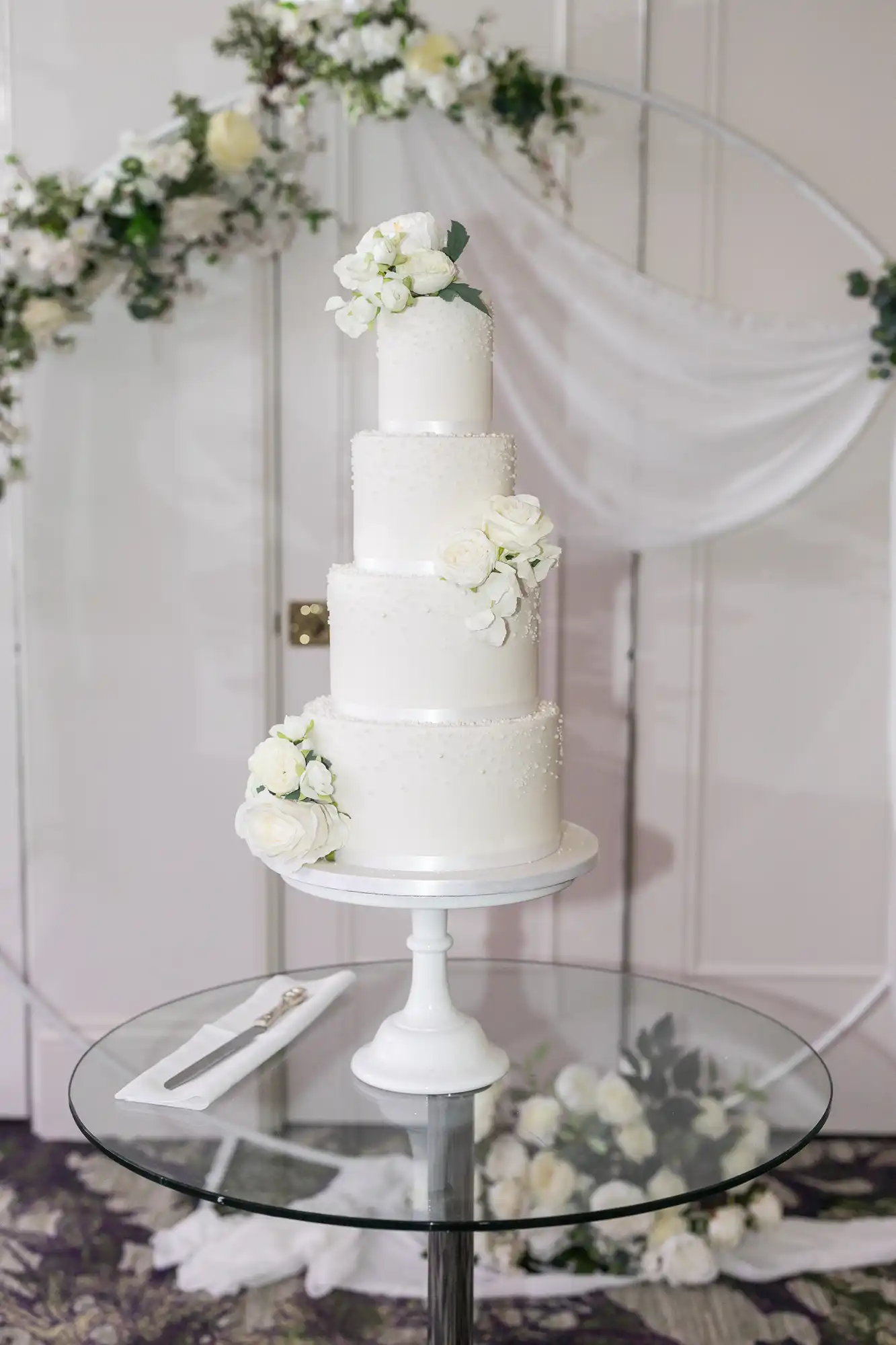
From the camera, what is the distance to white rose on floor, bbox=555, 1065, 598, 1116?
170 centimetres

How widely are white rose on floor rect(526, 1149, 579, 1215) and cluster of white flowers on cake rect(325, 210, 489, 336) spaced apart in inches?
39.3

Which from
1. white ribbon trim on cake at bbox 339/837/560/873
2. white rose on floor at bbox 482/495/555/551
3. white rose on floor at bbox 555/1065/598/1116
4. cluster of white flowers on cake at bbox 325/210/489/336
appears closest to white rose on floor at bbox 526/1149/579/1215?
white rose on floor at bbox 555/1065/598/1116

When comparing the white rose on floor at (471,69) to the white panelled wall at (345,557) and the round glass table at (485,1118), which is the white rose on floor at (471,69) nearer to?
the white panelled wall at (345,557)

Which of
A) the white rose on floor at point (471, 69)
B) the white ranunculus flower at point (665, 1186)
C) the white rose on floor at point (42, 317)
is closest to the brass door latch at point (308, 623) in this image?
the white rose on floor at point (42, 317)

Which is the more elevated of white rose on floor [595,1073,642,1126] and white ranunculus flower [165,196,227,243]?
white ranunculus flower [165,196,227,243]

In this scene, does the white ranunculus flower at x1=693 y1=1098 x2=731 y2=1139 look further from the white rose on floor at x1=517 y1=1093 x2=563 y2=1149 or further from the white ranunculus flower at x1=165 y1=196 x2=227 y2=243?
the white ranunculus flower at x1=165 y1=196 x2=227 y2=243

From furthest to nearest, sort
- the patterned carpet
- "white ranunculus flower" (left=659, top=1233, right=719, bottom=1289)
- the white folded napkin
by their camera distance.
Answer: "white ranunculus flower" (left=659, top=1233, right=719, bottom=1289) → the patterned carpet → the white folded napkin

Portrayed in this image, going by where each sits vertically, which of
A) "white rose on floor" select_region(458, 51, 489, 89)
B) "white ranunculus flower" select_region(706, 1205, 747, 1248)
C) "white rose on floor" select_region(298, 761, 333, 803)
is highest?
"white rose on floor" select_region(458, 51, 489, 89)

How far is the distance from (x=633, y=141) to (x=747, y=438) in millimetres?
728

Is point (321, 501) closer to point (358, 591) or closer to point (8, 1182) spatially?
point (358, 591)

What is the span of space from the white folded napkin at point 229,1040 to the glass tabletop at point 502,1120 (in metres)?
0.02

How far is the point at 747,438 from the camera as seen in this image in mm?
2799

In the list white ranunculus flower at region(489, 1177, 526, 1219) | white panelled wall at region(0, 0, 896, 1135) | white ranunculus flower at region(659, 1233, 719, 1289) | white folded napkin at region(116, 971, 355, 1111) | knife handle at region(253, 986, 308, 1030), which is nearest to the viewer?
white ranunculus flower at region(489, 1177, 526, 1219)

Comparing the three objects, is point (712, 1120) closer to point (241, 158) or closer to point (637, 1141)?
point (637, 1141)
